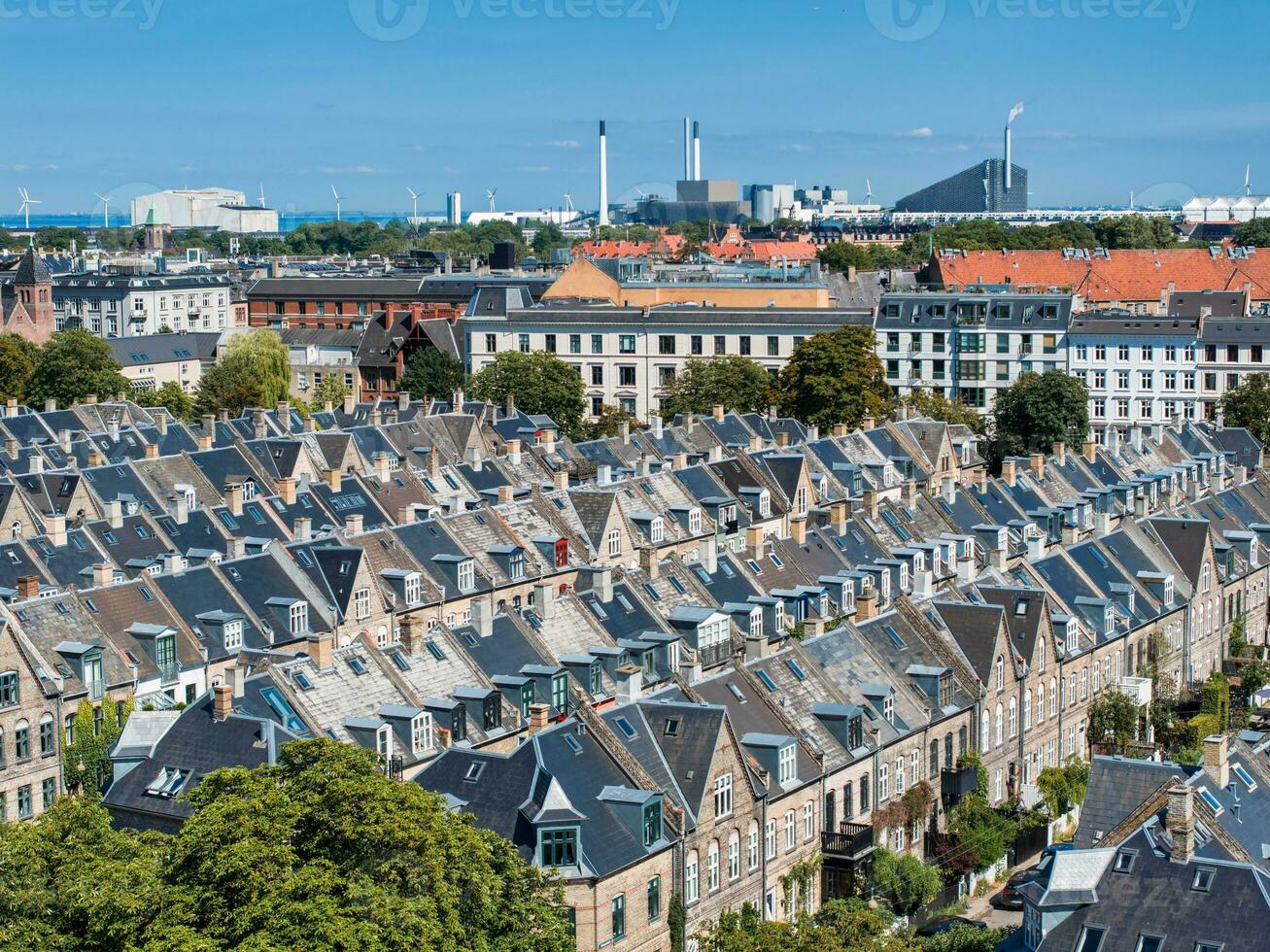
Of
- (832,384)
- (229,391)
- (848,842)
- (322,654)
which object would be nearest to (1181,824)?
(848,842)

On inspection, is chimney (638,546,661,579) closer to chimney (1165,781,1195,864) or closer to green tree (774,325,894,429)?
chimney (1165,781,1195,864)

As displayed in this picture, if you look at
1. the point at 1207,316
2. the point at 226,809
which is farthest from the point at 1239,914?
the point at 1207,316

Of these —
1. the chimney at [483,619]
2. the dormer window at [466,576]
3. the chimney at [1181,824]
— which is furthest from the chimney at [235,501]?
the chimney at [1181,824]

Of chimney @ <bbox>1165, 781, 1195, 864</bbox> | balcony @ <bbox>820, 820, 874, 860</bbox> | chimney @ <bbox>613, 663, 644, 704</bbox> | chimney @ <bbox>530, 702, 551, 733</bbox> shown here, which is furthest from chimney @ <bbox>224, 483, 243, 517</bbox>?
chimney @ <bbox>1165, 781, 1195, 864</bbox>

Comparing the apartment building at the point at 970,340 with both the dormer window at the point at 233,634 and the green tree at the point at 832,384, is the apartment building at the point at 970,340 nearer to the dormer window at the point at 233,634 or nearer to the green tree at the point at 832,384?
the green tree at the point at 832,384

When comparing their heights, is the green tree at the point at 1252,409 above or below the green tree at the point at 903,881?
above

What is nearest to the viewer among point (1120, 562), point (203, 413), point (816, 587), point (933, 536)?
point (816, 587)

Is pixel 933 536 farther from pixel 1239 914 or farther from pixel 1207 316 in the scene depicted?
pixel 1207 316
